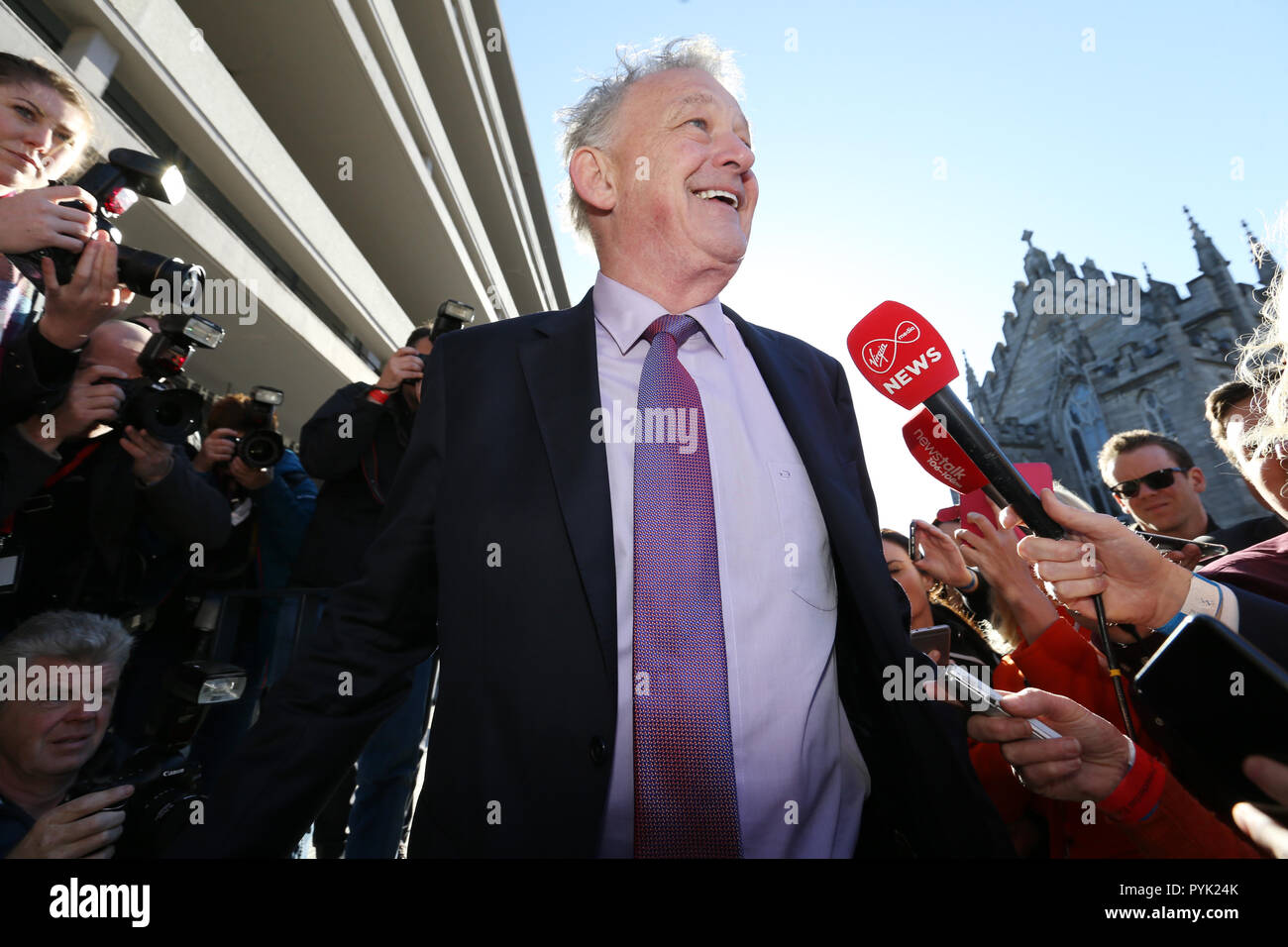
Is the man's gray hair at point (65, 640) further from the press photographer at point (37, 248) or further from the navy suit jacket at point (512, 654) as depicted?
the navy suit jacket at point (512, 654)

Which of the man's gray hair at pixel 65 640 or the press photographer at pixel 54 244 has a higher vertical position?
the press photographer at pixel 54 244

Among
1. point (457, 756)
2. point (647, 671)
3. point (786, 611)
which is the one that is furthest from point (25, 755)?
point (786, 611)

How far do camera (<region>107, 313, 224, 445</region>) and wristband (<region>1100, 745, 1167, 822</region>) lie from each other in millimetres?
3280

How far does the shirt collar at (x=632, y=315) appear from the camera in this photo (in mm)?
1507

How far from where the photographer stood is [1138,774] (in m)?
1.49

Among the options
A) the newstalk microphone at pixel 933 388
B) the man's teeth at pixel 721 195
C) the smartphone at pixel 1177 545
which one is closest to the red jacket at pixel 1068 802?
the newstalk microphone at pixel 933 388

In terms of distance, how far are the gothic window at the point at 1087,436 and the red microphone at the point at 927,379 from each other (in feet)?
82.2

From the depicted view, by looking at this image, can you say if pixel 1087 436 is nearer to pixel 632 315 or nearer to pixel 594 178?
pixel 594 178

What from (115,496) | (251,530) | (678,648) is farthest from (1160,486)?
(115,496)

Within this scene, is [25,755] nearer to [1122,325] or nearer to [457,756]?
[457,756]

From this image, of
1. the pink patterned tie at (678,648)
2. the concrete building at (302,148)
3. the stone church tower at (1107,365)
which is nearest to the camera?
the pink patterned tie at (678,648)

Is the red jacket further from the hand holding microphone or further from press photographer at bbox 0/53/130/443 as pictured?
press photographer at bbox 0/53/130/443

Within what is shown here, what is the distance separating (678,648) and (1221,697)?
0.74 meters
